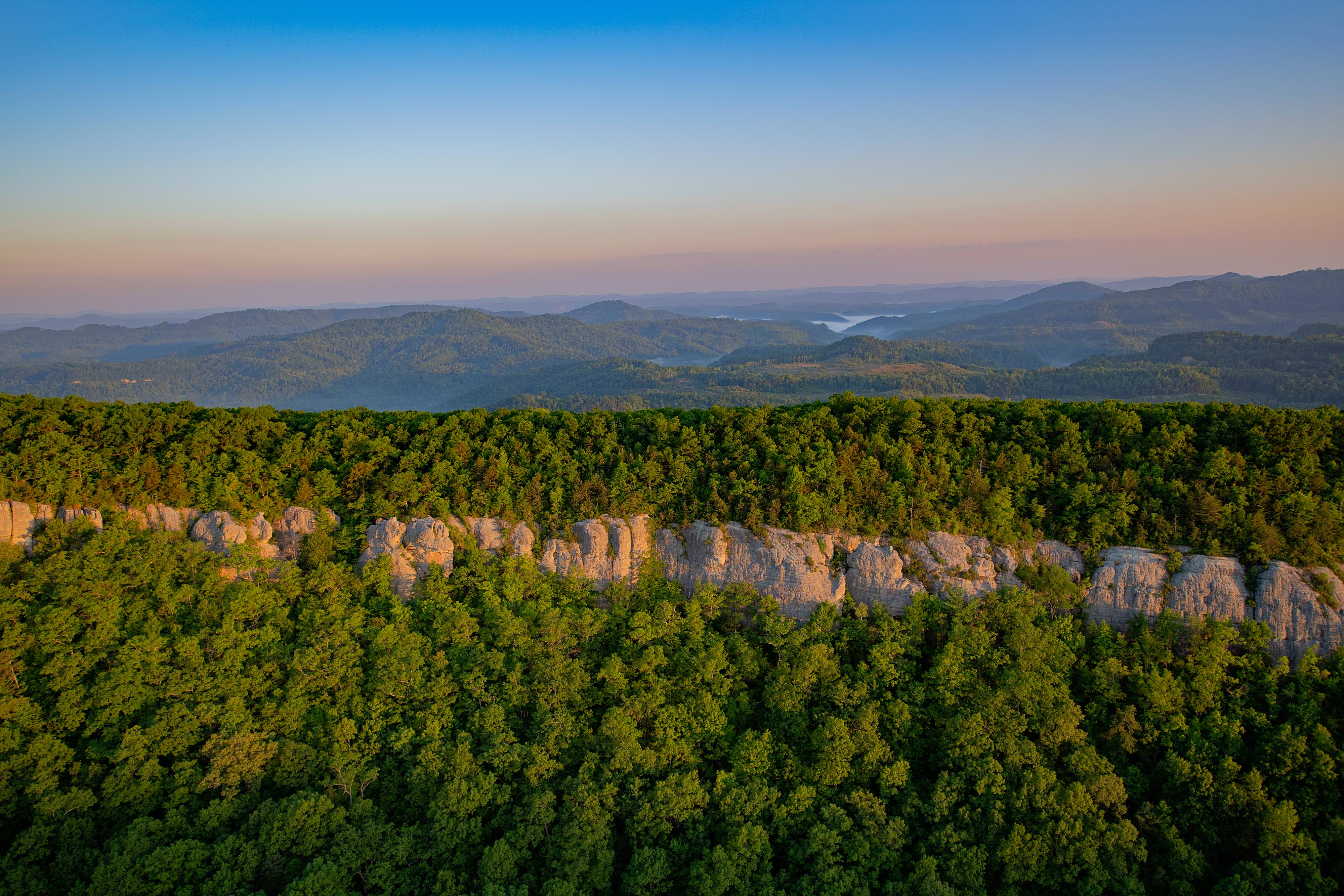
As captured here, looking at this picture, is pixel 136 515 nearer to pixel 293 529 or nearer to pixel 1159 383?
pixel 293 529

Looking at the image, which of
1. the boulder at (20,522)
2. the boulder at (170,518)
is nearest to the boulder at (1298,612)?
the boulder at (170,518)

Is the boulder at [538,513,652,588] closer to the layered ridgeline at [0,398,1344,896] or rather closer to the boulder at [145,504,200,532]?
the layered ridgeline at [0,398,1344,896]

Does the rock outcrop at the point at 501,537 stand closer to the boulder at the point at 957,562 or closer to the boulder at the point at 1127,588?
the boulder at the point at 957,562

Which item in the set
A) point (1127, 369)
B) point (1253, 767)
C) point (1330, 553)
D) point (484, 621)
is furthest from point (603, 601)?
point (1127, 369)

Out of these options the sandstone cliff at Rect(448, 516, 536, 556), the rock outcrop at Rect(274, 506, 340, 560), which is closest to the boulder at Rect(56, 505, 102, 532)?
the rock outcrop at Rect(274, 506, 340, 560)

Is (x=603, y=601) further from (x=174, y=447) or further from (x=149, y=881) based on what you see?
(x=174, y=447)

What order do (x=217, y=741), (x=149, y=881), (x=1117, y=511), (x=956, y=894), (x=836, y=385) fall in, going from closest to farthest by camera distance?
1. (x=149, y=881)
2. (x=956, y=894)
3. (x=217, y=741)
4. (x=1117, y=511)
5. (x=836, y=385)
